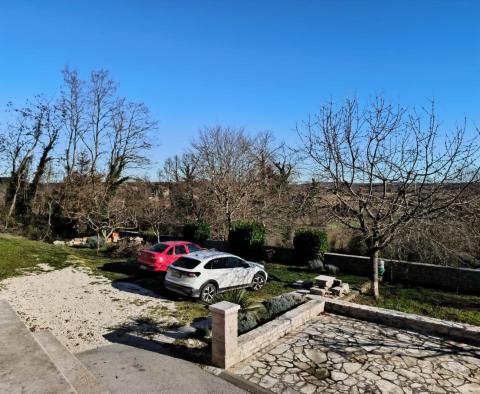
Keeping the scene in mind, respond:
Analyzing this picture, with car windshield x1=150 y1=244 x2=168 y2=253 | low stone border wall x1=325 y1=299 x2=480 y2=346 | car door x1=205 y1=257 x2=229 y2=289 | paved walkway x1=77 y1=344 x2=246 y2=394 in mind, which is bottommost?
paved walkway x1=77 y1=344 x2=246 y2=394

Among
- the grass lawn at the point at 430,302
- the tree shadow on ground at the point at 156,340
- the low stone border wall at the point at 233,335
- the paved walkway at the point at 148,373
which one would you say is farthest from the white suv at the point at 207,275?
the grass lawn at the point at 430,302

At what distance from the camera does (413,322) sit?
8133mm

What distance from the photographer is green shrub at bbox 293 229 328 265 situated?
17000mm

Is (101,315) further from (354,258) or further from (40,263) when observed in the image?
(354,258)

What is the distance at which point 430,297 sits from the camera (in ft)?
38.8

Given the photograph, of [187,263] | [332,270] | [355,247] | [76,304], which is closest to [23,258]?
[76,304]

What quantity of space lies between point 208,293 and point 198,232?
37.3ft

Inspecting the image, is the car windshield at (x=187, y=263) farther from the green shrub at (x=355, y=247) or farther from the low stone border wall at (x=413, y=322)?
the green shrub at (x=355, y=247)

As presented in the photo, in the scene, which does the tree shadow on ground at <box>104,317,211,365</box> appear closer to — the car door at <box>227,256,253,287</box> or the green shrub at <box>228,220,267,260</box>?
the car door at <box>227,256,253,287</box>

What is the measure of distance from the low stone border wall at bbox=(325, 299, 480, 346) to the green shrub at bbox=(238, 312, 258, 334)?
102 inches

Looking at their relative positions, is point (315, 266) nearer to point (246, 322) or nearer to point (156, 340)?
point (246, 322)

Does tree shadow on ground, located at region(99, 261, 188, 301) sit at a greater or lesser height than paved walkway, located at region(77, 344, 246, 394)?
greater

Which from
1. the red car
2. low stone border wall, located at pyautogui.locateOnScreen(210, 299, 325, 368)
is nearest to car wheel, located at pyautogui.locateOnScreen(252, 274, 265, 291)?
the red car

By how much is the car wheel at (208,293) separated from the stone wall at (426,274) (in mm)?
5573
